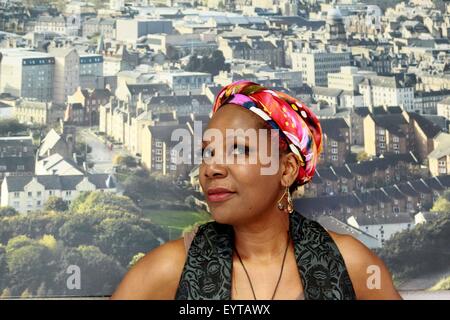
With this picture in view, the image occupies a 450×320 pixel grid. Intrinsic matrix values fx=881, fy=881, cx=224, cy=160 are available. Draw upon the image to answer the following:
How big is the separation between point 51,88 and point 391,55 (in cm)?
199

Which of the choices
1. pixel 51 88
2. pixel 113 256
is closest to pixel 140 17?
pixel 51 88

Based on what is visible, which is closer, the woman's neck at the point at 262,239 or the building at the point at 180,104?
the woman's neck at the point at 262,239

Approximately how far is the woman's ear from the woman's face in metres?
0.03

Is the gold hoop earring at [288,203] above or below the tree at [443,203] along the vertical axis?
above

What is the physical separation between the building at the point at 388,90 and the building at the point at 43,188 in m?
1.56

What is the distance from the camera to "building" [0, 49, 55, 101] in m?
4.87

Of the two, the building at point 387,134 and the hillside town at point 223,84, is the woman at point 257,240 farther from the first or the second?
the building at point 387,134

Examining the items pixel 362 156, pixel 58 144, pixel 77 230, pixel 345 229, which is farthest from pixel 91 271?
pixel 362 156

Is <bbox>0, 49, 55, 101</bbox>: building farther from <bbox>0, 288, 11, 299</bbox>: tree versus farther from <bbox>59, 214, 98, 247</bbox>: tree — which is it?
<bbox>0, 288, 11, 299</bbox>: tree

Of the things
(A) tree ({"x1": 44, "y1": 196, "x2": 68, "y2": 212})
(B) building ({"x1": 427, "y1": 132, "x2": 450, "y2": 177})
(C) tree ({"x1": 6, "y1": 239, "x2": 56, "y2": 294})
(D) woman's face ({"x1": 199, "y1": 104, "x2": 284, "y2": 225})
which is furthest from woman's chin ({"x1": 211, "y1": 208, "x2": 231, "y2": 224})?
(B) building ({"x1": 427, "y1": 132, "x2": 450, "y2": 177})

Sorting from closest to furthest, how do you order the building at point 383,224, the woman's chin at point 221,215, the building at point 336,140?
the woman's chin at point 221,215 < the building at point 336,140 < the building at point 383,224

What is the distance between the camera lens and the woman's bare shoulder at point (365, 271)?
1216mm

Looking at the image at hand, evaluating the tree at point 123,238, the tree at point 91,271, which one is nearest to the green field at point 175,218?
the tree at point 123,238
